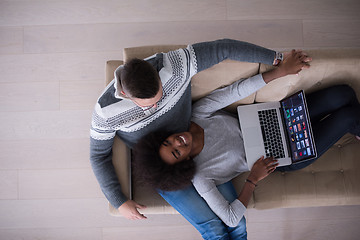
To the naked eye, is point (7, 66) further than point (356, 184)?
Yes

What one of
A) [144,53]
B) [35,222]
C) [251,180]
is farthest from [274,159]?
[35,222]

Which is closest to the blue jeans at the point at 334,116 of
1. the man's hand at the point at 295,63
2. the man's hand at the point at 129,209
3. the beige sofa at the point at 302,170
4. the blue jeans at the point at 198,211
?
the beige sofa at the point at 302,170

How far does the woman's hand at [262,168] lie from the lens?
4.52ft

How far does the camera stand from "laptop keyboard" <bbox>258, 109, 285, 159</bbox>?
1.43 m

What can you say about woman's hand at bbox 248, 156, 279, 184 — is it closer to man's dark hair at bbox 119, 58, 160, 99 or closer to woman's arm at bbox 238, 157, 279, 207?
woman's arm at bbox 238, 157, 279, 207

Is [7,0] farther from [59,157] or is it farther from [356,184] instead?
[356,184]

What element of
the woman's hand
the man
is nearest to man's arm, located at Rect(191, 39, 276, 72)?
the man

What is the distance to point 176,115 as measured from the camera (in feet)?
4.23

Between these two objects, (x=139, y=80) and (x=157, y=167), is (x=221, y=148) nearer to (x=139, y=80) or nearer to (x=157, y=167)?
(x=157, y=167)

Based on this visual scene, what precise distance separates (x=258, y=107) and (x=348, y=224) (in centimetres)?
108

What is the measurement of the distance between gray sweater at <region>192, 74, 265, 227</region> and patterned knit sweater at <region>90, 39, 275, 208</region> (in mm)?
126

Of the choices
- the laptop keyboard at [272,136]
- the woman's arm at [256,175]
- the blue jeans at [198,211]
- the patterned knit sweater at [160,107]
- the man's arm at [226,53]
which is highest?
the man's arm at [226,53]

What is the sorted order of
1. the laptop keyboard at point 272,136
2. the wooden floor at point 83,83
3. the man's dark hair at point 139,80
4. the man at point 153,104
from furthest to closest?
the wooden floor at point 83,83, the laptop keyboard at point 272,136, the man at point 153,104, the man's dark hair at point 139,80

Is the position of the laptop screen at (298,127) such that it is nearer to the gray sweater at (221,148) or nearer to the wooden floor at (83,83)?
the gray sweater at (221,148)
